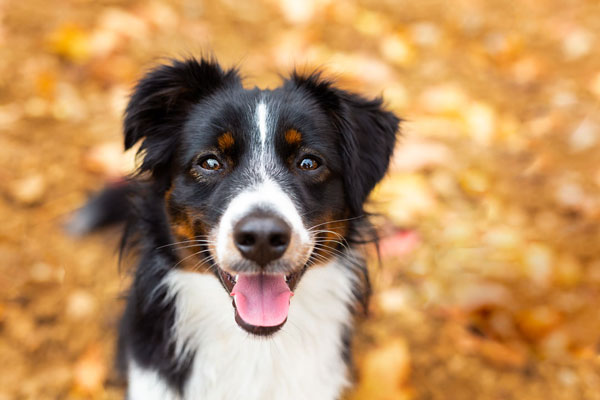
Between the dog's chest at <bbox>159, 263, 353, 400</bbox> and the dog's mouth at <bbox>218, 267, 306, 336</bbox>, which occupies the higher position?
the dog's mouth at <bbox>218, 267, 306, 336</bbox>

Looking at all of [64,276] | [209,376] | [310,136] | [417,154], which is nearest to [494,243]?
[417,154]

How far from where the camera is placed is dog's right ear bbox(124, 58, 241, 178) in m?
2.35

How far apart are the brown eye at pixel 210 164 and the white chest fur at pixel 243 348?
18.4 inches

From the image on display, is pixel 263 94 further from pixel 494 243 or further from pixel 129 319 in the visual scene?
pixel 494 243

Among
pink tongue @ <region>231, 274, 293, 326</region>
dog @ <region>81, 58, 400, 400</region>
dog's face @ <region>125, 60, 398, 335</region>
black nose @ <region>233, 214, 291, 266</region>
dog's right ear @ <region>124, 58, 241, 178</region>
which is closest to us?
black nose @ <region>233, 214, 291, 266</region>

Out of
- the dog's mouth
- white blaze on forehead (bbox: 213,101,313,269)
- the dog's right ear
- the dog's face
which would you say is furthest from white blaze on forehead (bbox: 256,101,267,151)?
the dog's mouth

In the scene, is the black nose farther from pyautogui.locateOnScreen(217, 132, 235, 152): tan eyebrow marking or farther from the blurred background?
the blurred background

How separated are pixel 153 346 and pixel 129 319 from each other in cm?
26

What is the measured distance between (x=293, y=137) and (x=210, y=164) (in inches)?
14.5

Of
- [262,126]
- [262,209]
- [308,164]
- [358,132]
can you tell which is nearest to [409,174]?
[358,132]

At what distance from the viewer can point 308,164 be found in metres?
2.30

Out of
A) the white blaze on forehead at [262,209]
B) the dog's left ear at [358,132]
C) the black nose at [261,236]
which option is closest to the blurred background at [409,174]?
the dog's left ear at [358,132]

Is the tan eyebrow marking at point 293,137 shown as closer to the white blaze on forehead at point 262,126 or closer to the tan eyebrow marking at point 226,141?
the white blaze on forehead at point 262,126

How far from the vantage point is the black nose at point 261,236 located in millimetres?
1878
